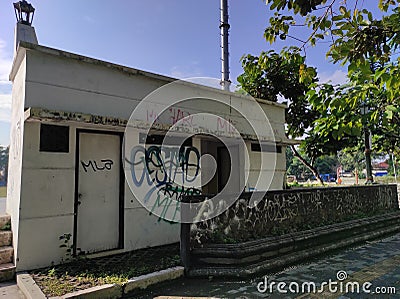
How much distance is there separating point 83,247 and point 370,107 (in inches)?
283

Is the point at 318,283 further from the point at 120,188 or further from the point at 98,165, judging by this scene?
the point at 98,165

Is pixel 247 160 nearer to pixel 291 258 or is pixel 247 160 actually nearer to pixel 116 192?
pixel 291 258

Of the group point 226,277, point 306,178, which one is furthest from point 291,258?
point 306,178

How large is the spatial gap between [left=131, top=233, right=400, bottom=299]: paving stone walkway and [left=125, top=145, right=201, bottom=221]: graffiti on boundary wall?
2194mm

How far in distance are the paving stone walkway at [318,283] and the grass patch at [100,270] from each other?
1.47ft

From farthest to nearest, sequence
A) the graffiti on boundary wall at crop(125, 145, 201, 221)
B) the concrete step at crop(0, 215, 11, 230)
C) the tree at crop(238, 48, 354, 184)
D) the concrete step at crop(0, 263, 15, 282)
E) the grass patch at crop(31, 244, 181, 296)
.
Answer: the tree at crop(238, 48, 354, 184) → the graffiti on boundary wall at crop(125, 145, 201, 221) → the concrete step at crop(0, 215, 11, 230) → the concrete step at crop(0, 263, 15, 282) → the grass patch at crop(31, 244, 181, 296)

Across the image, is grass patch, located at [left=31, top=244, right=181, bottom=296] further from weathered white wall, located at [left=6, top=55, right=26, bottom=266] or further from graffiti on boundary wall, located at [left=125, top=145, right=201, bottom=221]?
graffiti on boundary wall, located at [left=125, top=145, right=201, bottom=221]

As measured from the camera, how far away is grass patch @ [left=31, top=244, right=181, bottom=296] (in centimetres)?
417

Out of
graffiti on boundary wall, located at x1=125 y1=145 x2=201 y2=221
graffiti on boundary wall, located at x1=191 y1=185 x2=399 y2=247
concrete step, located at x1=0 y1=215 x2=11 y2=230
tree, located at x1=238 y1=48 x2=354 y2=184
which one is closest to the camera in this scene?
graffiti on boundary wall, located at x1=191 y1=185 x2=399 y2=247

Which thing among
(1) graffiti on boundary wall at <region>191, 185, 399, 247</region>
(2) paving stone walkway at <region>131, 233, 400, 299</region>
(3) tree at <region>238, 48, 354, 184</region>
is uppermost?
(3) tree at <region>238, 48, 354, 184</region>

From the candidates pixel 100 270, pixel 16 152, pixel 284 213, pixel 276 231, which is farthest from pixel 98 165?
pixel 284 213

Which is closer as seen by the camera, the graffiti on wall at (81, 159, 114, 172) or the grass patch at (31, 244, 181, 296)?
the grass patch at (31, 244, 181, 296)

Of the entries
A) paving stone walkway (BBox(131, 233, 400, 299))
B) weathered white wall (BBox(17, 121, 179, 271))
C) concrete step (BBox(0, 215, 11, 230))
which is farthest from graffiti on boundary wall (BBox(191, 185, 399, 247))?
concrete step (BBox(0, 215, 11, 230))

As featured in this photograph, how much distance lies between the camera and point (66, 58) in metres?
5.46
